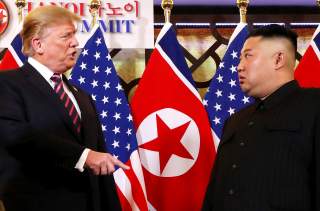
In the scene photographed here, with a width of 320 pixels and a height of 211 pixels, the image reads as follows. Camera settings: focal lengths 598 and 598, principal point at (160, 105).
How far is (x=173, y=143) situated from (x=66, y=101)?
690mm

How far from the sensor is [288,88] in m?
1.65

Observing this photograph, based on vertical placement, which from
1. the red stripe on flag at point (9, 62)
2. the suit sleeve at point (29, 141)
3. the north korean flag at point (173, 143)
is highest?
the red stripe on flag at point (9, 62)

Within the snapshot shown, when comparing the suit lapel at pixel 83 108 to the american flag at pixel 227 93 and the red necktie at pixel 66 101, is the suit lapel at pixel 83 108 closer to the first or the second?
the red necktie at pixel 66 101

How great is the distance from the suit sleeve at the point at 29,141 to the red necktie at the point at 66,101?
102 mm

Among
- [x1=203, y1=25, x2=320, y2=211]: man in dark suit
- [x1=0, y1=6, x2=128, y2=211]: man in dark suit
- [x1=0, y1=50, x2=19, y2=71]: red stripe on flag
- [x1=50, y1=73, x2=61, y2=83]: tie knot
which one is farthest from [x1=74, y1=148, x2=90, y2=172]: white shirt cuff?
[x1=0, y1=50, x2=19, y2=71]: red stripe on flag

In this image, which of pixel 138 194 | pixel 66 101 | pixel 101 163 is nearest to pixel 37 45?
pixel 66 101

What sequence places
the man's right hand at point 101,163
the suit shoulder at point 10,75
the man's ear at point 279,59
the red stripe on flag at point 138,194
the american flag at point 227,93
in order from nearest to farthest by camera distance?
the man's right hand at point 101,163, the suit shoulder at point 10,75, the man's ear at point 279,59, the red stripe on flag at point 138,194, the american flag at point 227,93

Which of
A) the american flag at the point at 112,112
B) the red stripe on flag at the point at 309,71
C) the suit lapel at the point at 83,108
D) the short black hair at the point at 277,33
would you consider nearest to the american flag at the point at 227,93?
the red stripe on flag at the point at 309,71

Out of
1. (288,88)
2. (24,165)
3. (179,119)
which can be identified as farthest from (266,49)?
(24,165)

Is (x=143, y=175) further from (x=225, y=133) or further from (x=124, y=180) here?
(x=225, y=133)

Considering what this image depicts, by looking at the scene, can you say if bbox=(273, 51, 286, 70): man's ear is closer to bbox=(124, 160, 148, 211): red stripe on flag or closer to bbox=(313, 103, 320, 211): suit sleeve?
bbox=(313, 103, 320, 211): suit sleeve

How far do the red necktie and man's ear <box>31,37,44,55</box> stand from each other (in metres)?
0.08

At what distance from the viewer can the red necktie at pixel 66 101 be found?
157 centimetres

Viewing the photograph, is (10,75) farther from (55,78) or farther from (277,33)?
(277,33)
